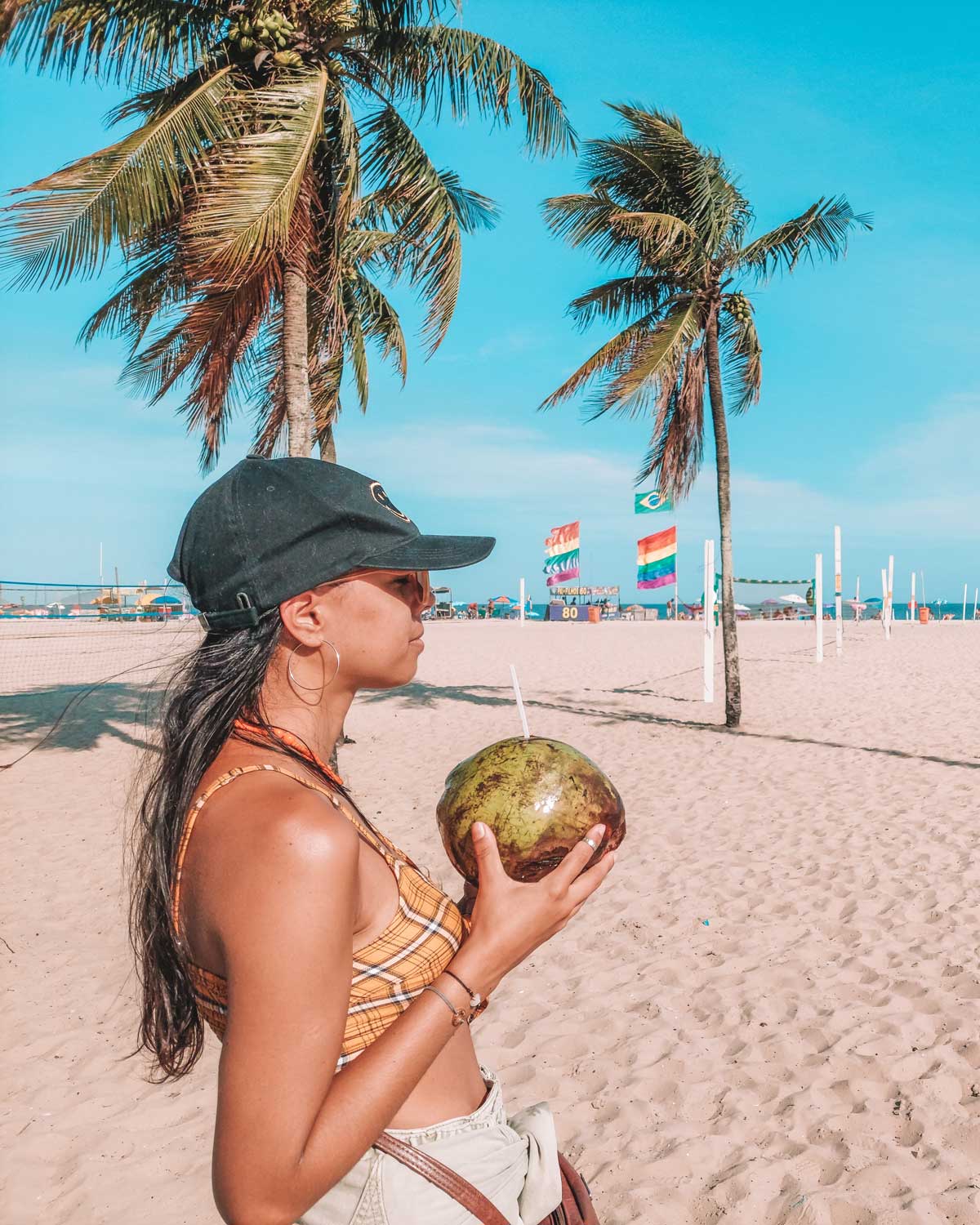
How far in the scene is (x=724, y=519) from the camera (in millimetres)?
12336

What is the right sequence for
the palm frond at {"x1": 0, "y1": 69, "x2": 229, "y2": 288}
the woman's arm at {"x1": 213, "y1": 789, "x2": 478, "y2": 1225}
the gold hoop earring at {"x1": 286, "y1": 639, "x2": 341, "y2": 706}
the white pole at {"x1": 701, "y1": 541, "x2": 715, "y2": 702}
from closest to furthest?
1. the woman's arm at {"x1": 213, "y1": 789, "x2": 478, "y2": 1225}
2. the gold hoop earring at {"x1": 286, "y1": 639, "x2": 341, "y2": 706}
3. the palm frond at {"x1": 0, "y1": 69, "x2": 229, "y2": 288}
4. the white pole at {"x1": 701, "y1": 541, "x2": 715, "y2": 702}

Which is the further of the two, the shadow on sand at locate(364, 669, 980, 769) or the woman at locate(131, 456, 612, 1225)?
the shadow on sand at locate(364, 669, 980, 769)

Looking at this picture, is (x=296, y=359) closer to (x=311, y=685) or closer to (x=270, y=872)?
(x=311, y=685)

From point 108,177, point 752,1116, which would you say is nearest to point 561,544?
point 108,177

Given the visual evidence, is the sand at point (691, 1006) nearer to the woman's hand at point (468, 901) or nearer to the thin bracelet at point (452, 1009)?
the woman's hand at point (468, 901)

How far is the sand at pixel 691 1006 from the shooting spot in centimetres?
302

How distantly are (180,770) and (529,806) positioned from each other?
0.61 m

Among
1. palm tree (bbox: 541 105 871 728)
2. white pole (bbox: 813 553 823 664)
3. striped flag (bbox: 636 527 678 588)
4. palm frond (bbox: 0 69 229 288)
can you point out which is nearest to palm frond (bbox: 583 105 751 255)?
palm tree (bbox: 541 105 871 728)

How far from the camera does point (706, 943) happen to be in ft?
16.3

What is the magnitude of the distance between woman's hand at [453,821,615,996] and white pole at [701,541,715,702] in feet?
42.3

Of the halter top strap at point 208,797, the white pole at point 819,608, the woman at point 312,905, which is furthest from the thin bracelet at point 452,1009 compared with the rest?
the white pole at point 819,608

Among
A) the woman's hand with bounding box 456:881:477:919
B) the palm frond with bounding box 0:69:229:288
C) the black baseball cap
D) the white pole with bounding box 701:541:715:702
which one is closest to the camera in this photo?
the black baseball cap

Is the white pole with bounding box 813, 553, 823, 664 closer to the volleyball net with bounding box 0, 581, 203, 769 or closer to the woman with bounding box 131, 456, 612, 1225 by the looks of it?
the volleyball net with bounding box 0, 581, 203, 769

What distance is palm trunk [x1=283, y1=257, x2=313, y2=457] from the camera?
25.3ft
